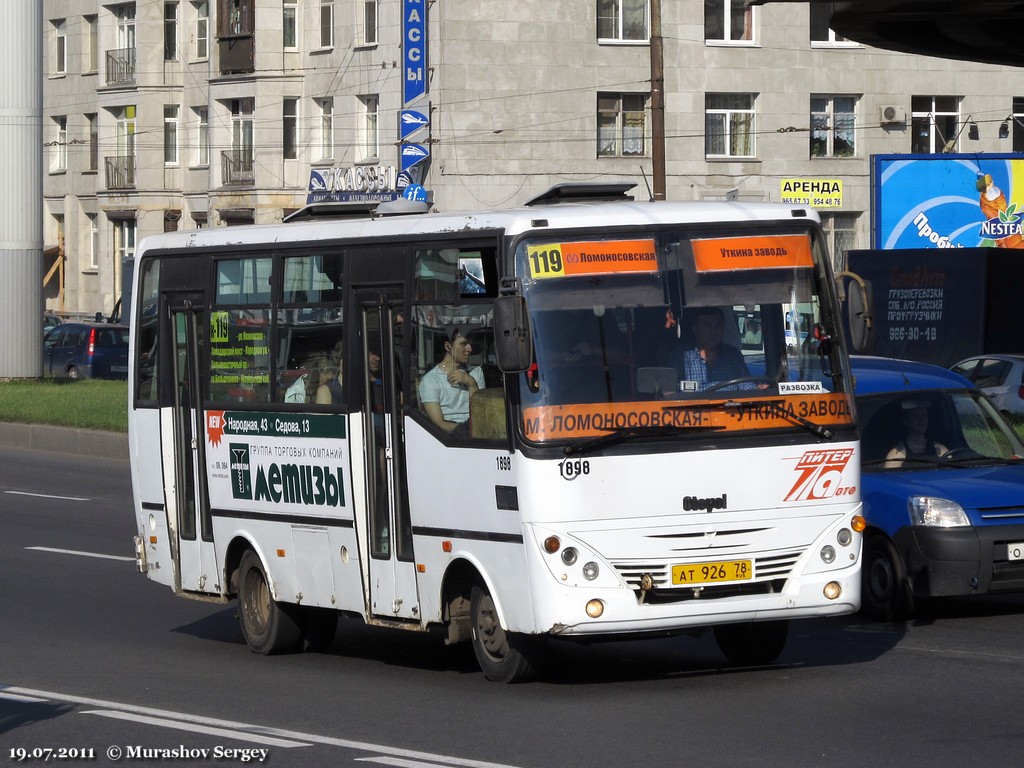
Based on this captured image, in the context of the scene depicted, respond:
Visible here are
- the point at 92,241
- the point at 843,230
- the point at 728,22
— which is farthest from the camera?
the point at 92,241

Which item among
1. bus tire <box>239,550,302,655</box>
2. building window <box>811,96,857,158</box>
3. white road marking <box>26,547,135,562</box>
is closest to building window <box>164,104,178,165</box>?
building window <box>811,96,857,158</box>

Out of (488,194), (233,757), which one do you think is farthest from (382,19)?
(233,757)

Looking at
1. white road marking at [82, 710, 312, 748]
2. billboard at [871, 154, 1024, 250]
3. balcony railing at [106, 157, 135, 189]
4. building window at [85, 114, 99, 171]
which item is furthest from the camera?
building window at [85, 114, 99, 171]

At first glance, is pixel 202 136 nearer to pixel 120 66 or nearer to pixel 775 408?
pixel 120 66

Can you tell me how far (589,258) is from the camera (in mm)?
9039

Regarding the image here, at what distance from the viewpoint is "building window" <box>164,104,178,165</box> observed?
62062 millimetres

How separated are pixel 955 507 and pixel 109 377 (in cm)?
3444

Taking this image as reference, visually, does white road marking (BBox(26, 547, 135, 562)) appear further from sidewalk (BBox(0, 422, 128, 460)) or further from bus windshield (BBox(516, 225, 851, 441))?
sidewalk (BBox(0, 422, 128, 460))

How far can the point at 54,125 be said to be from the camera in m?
68.7

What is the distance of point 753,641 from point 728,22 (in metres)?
43.9

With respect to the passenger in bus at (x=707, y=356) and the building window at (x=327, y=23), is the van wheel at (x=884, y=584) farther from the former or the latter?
the building window at (x=327, y=23)

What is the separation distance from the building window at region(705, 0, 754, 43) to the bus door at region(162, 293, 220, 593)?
136ft

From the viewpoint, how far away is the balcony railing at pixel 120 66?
6350 centimetres

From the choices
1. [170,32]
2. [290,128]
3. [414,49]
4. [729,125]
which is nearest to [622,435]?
[414,49]
